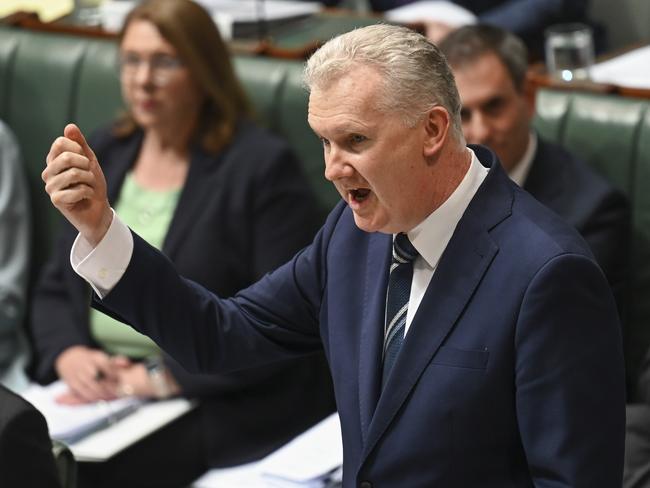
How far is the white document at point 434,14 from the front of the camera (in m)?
3.58

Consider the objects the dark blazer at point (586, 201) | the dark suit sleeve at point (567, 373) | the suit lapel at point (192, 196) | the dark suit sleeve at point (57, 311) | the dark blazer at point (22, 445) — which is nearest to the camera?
the dark suit sleeve at point (567, 373)

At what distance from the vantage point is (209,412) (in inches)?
114

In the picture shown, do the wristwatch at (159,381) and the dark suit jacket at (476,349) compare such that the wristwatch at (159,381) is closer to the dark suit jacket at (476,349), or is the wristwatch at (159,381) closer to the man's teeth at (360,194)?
the dark suit jacket at (476,349)

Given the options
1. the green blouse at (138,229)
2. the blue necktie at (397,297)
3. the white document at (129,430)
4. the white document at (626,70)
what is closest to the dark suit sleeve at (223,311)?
the blue necktie at (397,297)

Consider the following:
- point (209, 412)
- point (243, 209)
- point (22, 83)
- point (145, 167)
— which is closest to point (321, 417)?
point (209, 412)

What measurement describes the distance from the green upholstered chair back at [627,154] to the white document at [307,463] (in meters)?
0.71

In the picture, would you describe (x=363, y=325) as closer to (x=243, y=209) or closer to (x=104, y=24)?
(x=243, y=209)

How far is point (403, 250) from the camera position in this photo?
1.73 m

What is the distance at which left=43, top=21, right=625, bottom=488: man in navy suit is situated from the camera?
158cm

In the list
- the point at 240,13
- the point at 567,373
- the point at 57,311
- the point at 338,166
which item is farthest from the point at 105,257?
the point at 240,13

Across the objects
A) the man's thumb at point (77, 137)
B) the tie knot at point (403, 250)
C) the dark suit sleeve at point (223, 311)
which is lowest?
the dark suit sleeve at point (223, 311)

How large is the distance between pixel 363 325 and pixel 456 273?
0.54 ft

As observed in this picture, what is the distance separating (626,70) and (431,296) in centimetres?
174

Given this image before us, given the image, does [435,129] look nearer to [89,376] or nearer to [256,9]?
[89,376]
